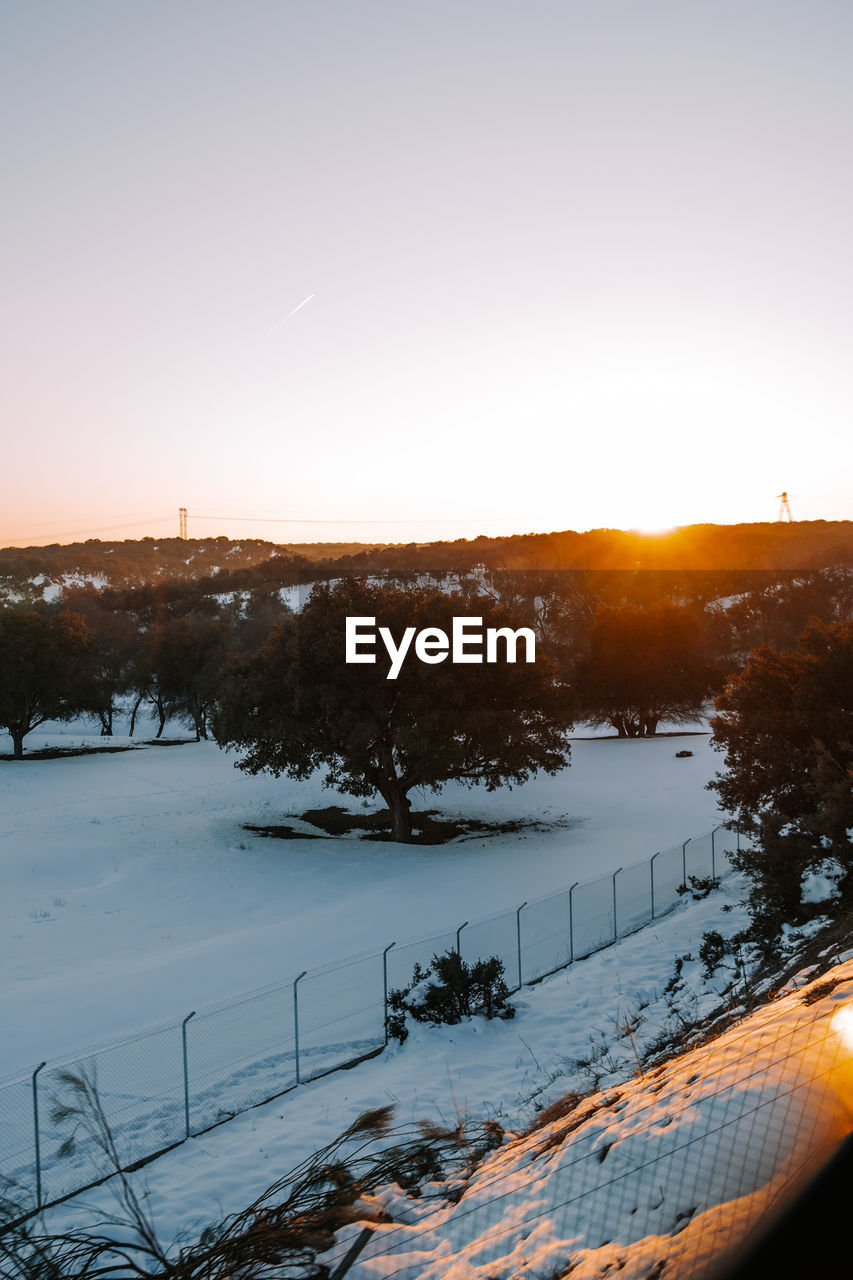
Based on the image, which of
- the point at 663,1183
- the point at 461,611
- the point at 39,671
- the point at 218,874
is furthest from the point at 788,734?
the point at 39,671

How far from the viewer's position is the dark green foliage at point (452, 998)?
13.4m

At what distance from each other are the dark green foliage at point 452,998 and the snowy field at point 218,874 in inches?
141

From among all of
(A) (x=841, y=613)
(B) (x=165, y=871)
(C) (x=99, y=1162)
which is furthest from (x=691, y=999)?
(A) (x=841, y=613)

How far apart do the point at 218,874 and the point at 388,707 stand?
7847 mm

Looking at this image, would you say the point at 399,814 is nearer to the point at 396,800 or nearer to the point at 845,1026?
the point at 396,800

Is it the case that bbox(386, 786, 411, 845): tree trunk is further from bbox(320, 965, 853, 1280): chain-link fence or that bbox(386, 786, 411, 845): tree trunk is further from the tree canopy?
bbox(320, 965, 853, 1280): chain-link fence

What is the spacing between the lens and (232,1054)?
12.6 metres

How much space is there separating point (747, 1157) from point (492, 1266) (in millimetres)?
1655

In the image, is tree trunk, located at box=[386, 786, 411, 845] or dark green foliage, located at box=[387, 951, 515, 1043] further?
tree trunk, located at box=[386, 786, 411, 845]

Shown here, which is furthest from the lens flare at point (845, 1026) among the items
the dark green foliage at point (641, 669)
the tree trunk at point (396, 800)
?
the dark green foliage at point (641, 669)

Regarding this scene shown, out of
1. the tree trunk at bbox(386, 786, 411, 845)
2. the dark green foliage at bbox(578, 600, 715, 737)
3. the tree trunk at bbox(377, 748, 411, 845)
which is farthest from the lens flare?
the dark green foliage at bbox(578, 600, 715, 737)

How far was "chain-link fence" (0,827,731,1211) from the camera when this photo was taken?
32.9ft

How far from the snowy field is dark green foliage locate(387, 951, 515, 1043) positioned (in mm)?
3571

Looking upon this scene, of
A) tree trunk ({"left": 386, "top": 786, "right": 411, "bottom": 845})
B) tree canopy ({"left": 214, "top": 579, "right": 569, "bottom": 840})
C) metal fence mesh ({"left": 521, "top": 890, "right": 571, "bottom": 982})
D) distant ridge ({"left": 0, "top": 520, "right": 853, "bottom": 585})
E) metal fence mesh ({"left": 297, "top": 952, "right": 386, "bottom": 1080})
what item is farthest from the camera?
distant ridge ({"left": 0, "top": 520, "right": 853, "bottom": 585})
